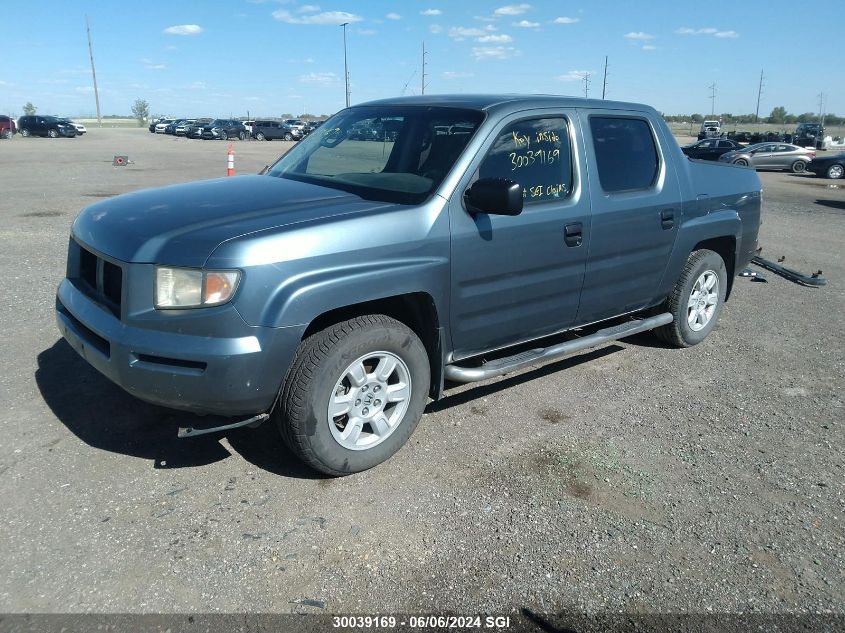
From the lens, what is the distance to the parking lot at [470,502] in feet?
8.97

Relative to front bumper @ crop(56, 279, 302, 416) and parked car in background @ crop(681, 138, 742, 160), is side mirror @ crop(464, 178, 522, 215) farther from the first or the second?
parked car in background @ crop(681, 138, 742, 160)

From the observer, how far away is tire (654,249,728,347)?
210 inches

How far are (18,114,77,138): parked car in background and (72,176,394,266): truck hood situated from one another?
52.9 meters

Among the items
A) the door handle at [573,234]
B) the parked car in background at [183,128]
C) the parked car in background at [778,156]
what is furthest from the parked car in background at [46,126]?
the door handle at [573,234]

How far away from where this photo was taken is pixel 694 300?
5.54 m

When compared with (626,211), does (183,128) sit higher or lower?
higher

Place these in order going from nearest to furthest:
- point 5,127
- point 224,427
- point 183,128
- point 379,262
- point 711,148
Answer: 1. point 224,427
2. point 379,262
3. point 711,148
4. point 5,127
5. point 183,128

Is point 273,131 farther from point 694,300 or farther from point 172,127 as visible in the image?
point 694,300

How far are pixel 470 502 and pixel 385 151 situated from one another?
A: 2185mm

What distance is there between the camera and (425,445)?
155 inches

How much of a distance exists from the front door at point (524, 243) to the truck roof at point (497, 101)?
9 cm

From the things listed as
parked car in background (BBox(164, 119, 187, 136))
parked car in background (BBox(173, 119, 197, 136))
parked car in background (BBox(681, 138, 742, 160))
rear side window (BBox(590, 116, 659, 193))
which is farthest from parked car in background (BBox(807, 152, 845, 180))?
parked car in background (BBox(164, 119, 187, 136))

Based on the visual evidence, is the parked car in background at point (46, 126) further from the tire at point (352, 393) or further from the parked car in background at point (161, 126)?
the tire at point (352, 393)

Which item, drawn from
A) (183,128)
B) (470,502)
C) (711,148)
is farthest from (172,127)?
(470,502)
